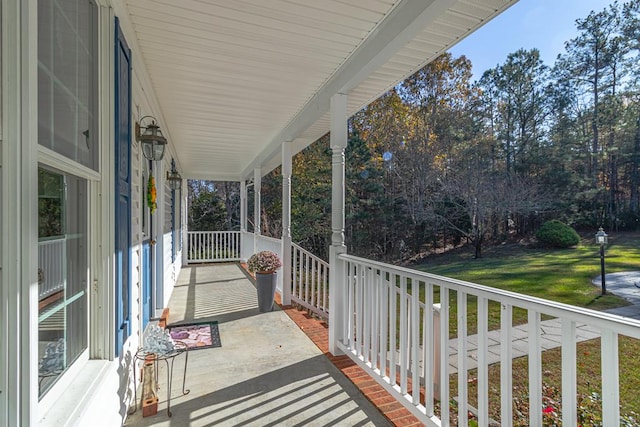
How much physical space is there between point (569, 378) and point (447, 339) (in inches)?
26.6

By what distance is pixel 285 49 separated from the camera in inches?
102

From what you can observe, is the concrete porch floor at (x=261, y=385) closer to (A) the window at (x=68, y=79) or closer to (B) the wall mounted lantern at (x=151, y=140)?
(A) the window at (x=68, y=79)

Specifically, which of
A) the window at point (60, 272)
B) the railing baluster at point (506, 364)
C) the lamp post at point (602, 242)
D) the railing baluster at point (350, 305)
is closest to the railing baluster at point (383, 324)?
the railing baluster at point (350, 305)

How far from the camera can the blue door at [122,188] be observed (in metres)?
1.88

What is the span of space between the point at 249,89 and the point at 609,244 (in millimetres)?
12677

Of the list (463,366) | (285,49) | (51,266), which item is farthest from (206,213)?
(463,366)

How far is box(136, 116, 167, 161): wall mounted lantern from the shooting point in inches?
111

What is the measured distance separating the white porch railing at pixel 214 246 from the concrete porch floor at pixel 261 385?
5.68m

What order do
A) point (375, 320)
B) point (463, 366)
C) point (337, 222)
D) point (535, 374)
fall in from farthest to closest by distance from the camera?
point (337, 222) → point (375, 320) → point (463, 366) → point (535, 374)

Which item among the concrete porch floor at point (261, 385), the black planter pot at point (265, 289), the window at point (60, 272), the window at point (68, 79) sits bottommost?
the concrete porch floor at point (261, 385)

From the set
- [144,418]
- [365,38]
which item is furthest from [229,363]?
[365,38]

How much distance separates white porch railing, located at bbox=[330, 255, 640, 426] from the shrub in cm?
1192

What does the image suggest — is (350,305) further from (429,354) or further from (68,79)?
(68,79)

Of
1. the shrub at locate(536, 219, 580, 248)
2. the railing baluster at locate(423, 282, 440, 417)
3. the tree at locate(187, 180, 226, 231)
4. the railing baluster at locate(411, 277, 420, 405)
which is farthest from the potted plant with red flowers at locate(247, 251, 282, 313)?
the tree at locate(187, 180, 226, 231)
